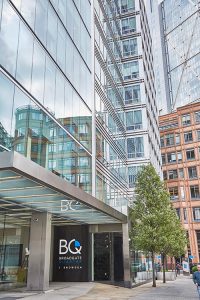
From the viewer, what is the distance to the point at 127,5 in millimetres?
47094

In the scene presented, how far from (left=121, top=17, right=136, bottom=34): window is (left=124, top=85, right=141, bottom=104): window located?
8.92 meters

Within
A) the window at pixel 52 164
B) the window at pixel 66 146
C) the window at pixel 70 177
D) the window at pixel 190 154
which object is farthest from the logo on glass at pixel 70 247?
the window at pixel 190 154

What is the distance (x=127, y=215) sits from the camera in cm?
2291

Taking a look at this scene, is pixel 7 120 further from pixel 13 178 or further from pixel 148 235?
pixel 148 235

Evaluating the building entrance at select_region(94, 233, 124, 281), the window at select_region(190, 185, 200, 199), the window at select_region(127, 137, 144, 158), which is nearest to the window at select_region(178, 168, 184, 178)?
the window at select_region(190, 185, 200, 199)

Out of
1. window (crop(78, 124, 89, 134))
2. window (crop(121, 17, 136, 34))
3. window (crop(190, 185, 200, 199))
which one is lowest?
window (crop(78, 124, 89, 134))

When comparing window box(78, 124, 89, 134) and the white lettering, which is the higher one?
window box(78, 124, 89, 134)

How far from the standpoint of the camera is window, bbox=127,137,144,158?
39025 millimetres

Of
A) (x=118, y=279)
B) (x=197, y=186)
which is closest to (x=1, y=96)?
(x=118, y=279)

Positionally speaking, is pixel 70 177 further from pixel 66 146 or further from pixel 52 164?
pixel 52 164

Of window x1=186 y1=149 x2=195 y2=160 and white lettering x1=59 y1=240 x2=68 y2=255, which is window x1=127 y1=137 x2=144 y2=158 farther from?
window x1=186 y1=149 x2=195 y2=160

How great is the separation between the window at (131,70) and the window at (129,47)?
5.18 ft

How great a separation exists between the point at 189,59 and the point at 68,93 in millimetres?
103114

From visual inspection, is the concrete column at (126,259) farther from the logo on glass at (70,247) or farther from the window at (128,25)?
the window at (128,25)
